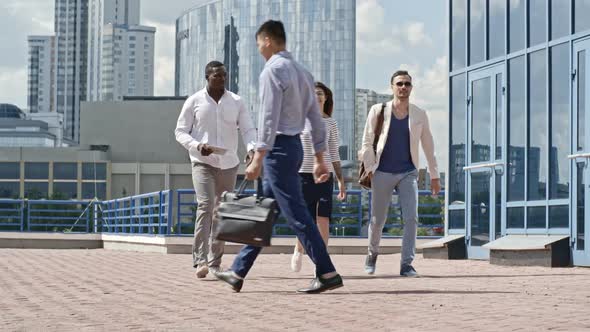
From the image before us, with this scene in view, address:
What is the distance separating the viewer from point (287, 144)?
8.09m

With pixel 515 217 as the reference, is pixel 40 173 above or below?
above

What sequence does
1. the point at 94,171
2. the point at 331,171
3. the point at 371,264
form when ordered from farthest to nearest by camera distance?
the point at 94,171
the point at 371,264
the point at 331,171

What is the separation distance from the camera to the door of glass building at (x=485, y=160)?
583 inches

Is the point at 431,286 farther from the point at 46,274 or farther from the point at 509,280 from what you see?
the point at 46,274

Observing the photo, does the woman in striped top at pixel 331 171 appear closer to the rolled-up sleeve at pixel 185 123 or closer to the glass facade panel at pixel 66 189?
the rolled-up sleeve at pixel 185 123

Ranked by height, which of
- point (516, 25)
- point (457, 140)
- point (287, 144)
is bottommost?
Answer: point (287, 144)

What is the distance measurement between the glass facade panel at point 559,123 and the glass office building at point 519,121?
0.04 ft

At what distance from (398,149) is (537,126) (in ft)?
11.8

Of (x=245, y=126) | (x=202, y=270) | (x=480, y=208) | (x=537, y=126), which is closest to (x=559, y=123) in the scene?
(x=537, y=126)

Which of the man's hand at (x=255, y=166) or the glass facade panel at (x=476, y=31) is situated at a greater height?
the glass facade panel at (x=476, y=31)

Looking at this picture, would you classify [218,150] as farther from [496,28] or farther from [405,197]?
[496,28]

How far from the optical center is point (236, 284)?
27.9 feet

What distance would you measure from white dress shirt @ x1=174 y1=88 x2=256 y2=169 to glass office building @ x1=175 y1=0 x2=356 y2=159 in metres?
148

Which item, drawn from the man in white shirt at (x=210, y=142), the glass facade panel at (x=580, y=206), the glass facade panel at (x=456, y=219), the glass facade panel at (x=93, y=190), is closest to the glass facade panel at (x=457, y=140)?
the glass facade panel at (x=456, y=219)
